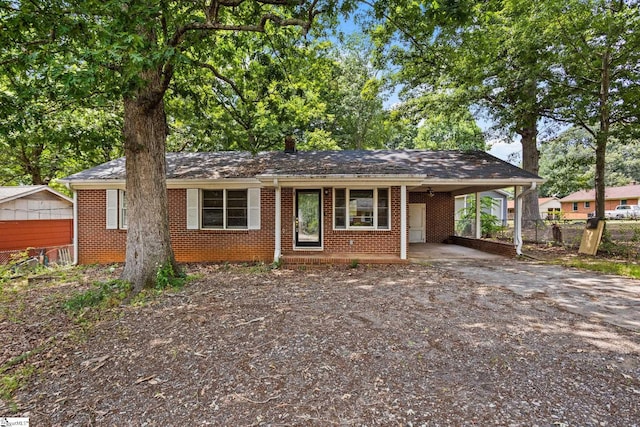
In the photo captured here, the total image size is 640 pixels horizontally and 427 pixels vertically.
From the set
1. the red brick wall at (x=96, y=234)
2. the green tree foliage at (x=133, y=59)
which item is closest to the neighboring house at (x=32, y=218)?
the red brick wall at (x=96, y=234)

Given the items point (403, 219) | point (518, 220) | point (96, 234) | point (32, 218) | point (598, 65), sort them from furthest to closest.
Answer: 1. point (32, 218)
2. point (598, 65)
3. point (96, 234)
4. point (518, 220)
5. point (403, 219)

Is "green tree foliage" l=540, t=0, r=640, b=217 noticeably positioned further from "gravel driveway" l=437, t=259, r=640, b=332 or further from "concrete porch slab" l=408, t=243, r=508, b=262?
"gravel driveway" l=437, t=259, r=640, b=332

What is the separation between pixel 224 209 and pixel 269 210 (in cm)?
143

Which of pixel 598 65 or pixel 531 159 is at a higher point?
pixel 598 65

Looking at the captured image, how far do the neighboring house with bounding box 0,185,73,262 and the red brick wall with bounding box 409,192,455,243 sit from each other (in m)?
15.0

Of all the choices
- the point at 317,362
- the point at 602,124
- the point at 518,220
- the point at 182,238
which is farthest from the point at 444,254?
the point at 182,238

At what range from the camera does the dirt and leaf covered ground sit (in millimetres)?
2467

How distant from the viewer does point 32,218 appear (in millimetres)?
13797

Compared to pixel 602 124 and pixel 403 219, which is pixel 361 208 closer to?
pixel 403 219

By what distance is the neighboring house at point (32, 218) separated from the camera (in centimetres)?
1273

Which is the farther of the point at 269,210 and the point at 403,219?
the point at 269,210

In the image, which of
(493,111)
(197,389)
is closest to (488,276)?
(197,389)

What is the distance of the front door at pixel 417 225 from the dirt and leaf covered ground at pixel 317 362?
7498 mm

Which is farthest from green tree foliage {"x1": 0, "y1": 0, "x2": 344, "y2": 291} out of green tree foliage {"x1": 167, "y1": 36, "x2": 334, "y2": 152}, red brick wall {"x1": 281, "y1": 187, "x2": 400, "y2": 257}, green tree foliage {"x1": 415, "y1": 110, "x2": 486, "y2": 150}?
green tree foliage {"x1": 415, "y1": 110, "x2": 486, "y2": 150}
